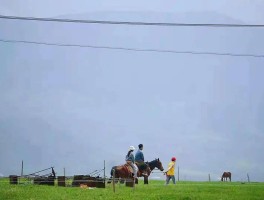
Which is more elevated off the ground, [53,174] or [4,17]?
[4,17]

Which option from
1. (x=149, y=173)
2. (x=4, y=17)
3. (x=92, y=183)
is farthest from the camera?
(x=149, y=173)

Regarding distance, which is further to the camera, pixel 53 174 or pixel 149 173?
pixel 149 173

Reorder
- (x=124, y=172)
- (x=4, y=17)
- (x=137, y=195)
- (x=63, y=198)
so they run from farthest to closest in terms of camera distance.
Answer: (x=124, y=172) < (x=4, y=17) < (x=137, y=195) < (x=63, y=198)

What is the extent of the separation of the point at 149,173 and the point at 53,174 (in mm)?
7349

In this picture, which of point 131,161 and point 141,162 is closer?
point 131,161

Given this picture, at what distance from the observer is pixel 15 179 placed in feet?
102

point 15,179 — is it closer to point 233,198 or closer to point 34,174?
point 34,174

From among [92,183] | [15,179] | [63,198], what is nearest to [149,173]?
[92,183]

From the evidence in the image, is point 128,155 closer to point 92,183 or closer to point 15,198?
point 92,183

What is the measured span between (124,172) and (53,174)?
541 centimetres

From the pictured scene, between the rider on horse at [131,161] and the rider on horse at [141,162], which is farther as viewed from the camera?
the rider on horse at [141,162]

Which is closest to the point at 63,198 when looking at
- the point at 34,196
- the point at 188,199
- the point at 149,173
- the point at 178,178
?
the point at 34,196

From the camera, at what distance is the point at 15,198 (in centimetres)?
1917

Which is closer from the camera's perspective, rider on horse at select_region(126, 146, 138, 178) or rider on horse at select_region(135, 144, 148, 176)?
rider on horse at select_region(126, 146, 138, 178)
